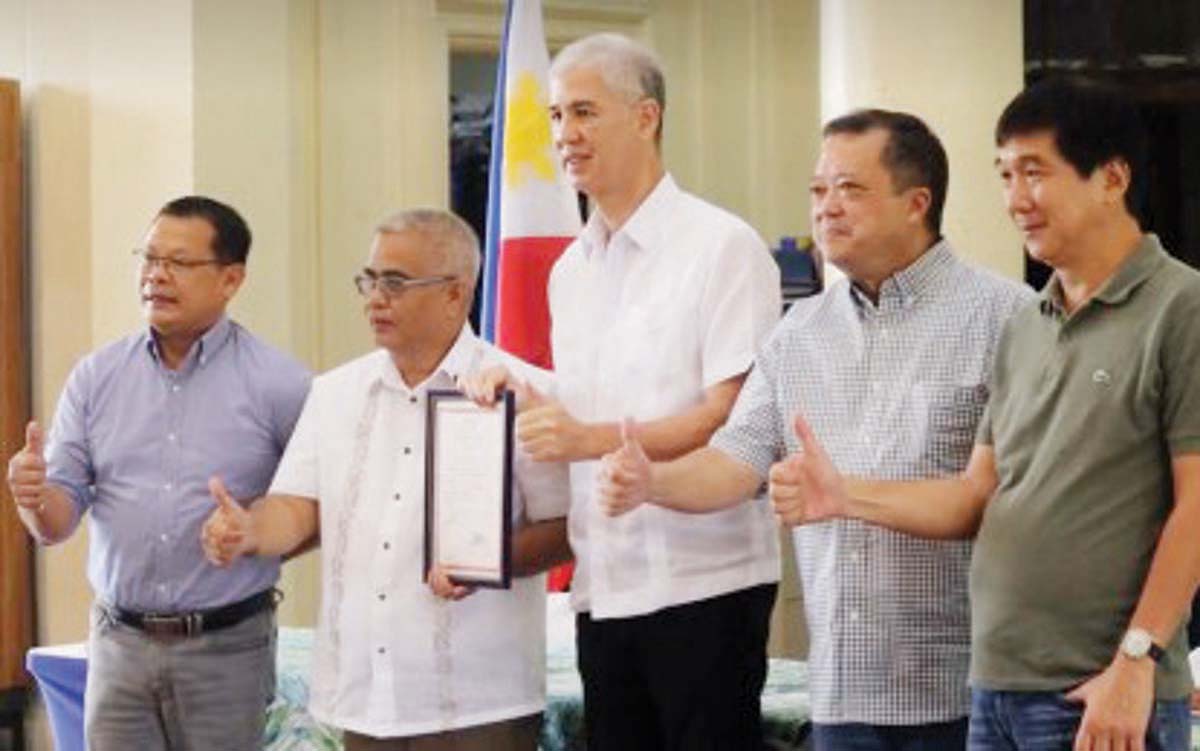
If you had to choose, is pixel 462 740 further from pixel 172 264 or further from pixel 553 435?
pixel 172 264

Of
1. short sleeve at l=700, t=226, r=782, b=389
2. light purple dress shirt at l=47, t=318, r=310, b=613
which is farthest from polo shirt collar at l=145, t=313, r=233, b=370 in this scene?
short sleeve at l=700, t=226, r=782, b=389

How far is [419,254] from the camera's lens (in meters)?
2.85

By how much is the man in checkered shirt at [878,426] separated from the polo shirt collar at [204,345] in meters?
1.00

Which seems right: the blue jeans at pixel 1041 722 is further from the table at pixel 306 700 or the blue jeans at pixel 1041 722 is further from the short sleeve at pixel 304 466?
the short sleeve at pixel 304 466

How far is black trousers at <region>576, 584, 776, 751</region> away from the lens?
2740mm

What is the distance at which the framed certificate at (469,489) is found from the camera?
2750 mm

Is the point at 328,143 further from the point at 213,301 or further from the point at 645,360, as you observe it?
the point at 645,360

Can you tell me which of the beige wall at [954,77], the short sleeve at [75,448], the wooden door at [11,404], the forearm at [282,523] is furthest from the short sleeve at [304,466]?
the wooden door at [11,404]

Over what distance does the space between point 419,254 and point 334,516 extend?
1.36ft

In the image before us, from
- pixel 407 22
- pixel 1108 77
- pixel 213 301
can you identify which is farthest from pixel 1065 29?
pixel 213 301

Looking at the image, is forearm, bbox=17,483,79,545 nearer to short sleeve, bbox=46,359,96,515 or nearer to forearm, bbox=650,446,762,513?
short sleeve, bbox=46,359,96,515

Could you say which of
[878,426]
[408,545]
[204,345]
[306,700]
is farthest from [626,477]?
[306,700]

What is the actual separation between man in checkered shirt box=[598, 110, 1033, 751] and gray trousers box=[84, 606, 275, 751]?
91 cm

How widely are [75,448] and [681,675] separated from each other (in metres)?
1.19
